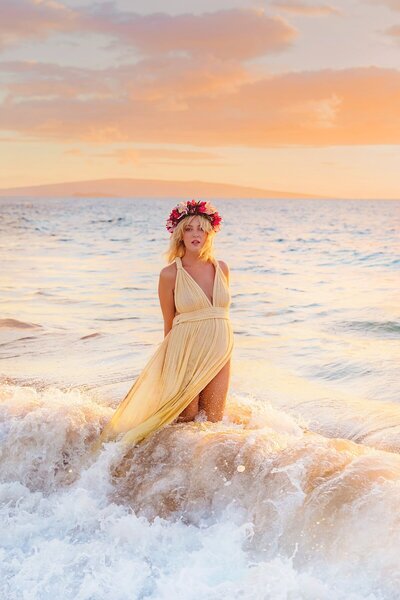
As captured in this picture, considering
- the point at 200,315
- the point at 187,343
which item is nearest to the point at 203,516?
the point at 187,343

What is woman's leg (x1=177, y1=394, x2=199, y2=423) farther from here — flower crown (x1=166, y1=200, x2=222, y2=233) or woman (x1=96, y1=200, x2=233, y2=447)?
flower crown (x1=166, y1=200, x2=222, y2=233)

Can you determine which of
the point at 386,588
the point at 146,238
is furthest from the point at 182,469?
the point at 146,238

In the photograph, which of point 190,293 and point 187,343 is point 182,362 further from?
point 190,293

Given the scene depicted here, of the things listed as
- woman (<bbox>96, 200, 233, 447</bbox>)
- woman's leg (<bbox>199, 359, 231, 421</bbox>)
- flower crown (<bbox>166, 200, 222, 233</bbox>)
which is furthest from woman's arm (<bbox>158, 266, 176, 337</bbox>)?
woman's leg (<bbox>199, 359, 231, 421</bbox>)

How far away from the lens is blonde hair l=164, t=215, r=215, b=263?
6125mm

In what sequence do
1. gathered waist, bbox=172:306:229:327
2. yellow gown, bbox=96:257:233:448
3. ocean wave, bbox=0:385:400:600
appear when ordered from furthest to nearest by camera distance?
gathered waist, bbox=172:306:229:327, yellow gown, bbox=96:257:233:448, ocean wave, bbox=0:385:400:600

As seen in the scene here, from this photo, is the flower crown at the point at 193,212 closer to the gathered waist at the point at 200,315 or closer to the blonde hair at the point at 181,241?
the blonde hair at the point at 181,241

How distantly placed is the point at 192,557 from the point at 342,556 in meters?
0.97

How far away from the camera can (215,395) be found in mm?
6168

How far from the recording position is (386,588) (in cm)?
401

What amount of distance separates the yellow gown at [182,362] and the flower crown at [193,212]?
0.38 meters

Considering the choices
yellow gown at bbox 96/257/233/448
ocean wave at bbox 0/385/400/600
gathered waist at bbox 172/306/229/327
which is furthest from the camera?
gathered waist at bbox 172/306/229/327

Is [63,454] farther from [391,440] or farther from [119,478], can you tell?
[391,440]

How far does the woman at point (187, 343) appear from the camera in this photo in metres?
5.96
